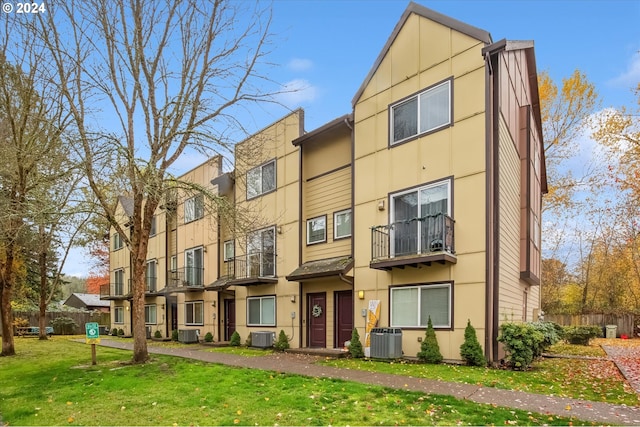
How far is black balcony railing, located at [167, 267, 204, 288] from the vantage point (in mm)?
21769

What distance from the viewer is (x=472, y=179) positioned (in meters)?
11.4

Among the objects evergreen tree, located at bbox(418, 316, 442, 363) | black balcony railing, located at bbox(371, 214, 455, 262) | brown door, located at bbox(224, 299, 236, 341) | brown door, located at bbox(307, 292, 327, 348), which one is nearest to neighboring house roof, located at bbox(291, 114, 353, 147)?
black balcony railing, located at bbox(371, 214, 455, 262)

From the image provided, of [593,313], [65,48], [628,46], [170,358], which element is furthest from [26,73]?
[593,313]

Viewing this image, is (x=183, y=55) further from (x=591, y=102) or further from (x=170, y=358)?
(x=591, y=102)

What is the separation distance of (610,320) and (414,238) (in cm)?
1964

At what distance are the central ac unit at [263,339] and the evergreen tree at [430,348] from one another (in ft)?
22.2

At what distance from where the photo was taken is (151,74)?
474 inches

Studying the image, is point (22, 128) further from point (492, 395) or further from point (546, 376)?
point (546, 376)

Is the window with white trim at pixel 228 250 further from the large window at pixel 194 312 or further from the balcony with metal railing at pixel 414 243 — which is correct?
the balcony with metal railing at pixel 414 243

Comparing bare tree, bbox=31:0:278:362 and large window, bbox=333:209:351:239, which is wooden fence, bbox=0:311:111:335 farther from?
large window, bbox=333:209:351:239

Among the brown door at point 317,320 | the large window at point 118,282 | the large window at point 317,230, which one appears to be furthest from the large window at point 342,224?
the large window at point 118,282

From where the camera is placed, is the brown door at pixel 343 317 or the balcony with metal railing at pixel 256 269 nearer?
the brown door at pixel 343 317

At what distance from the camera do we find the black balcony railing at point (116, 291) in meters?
28.9

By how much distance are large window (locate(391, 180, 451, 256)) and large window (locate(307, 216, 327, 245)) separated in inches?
140
